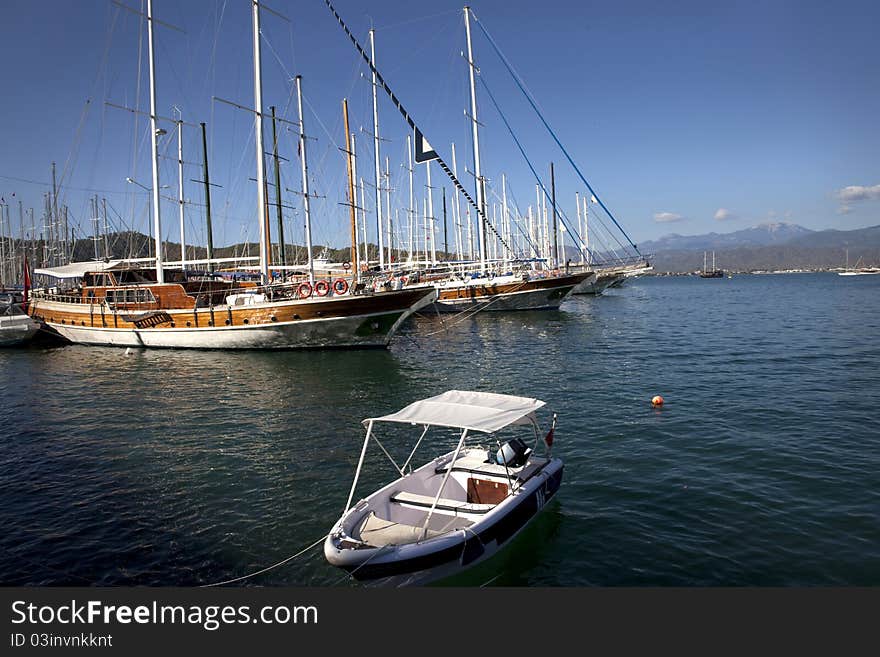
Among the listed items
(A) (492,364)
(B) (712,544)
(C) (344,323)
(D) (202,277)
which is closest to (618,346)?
(A) (492,364)

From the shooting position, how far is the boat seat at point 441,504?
955 cm

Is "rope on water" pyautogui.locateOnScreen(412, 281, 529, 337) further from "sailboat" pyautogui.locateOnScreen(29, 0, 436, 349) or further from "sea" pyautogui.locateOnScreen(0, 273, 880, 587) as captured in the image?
"sea" pyautogui.locateOnScreen(0, 273, 880, 587)

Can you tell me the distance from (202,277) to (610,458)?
35.4 metres

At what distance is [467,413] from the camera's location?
10.1 metres

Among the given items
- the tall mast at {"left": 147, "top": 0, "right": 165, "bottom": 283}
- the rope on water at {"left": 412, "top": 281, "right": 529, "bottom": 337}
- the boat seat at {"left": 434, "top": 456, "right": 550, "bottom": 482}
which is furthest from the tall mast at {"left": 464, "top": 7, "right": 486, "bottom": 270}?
the boat seat at {"left": 434, "top": 456, "right": 550, "bottom": 482}

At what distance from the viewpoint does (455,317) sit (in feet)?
187

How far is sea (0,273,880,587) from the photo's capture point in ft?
31.4

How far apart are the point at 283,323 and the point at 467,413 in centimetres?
2398

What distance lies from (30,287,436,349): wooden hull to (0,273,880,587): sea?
2.16 m

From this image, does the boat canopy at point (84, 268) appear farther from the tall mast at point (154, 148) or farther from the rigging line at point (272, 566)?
the rigging line at point (272, 566)

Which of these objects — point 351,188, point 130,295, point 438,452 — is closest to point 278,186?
point 351,188

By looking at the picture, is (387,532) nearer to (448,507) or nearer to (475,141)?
(448,507)

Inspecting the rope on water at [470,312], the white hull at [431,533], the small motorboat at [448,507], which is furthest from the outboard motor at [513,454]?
the rope on water at [470,312]

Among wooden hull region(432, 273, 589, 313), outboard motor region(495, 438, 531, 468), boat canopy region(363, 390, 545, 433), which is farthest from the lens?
wooden hull region(432, 273, 589, 313)
